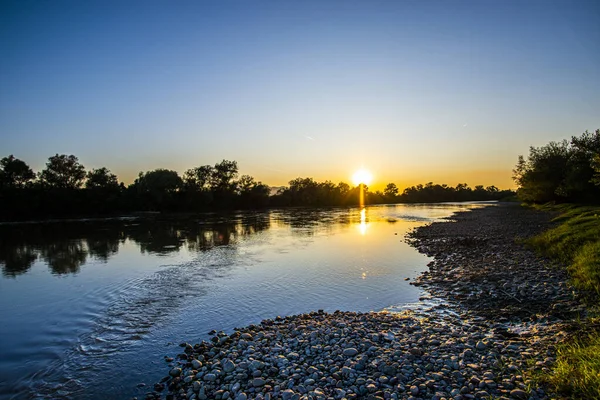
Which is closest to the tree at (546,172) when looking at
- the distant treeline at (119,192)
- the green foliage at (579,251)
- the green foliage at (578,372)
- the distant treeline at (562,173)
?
the distant treeline at (562,173)

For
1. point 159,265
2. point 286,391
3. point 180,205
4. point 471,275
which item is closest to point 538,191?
point 471,275

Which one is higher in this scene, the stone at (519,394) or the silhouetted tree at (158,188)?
the silhouetted tree at (158,188)

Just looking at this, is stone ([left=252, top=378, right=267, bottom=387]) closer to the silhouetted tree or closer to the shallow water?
the shallow water

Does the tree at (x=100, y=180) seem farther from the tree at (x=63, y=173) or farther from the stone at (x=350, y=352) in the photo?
the stone at (x=350, y=352)

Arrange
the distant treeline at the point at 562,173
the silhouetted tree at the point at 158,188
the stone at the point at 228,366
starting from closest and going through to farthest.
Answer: the stone at the point at 228,366 < the distant treeline at the point at 562,173 < the silhouetted tree at the point at 158,188

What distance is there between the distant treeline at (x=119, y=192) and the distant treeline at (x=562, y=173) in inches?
3970

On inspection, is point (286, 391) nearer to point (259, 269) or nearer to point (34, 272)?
point (259, 269)

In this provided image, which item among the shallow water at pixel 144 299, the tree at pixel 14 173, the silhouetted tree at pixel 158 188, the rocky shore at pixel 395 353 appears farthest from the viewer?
the silhouetted tree at pixel 158 188

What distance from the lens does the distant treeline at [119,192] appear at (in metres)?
93.3

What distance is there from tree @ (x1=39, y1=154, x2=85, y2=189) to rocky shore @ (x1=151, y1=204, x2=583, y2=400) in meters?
116

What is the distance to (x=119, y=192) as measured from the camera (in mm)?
112125

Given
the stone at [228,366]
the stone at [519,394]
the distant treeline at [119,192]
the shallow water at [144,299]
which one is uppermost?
the distant treeline at [119,192]

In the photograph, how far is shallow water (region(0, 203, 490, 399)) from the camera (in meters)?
9.76

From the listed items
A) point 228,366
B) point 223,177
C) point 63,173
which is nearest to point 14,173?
point 63,173
